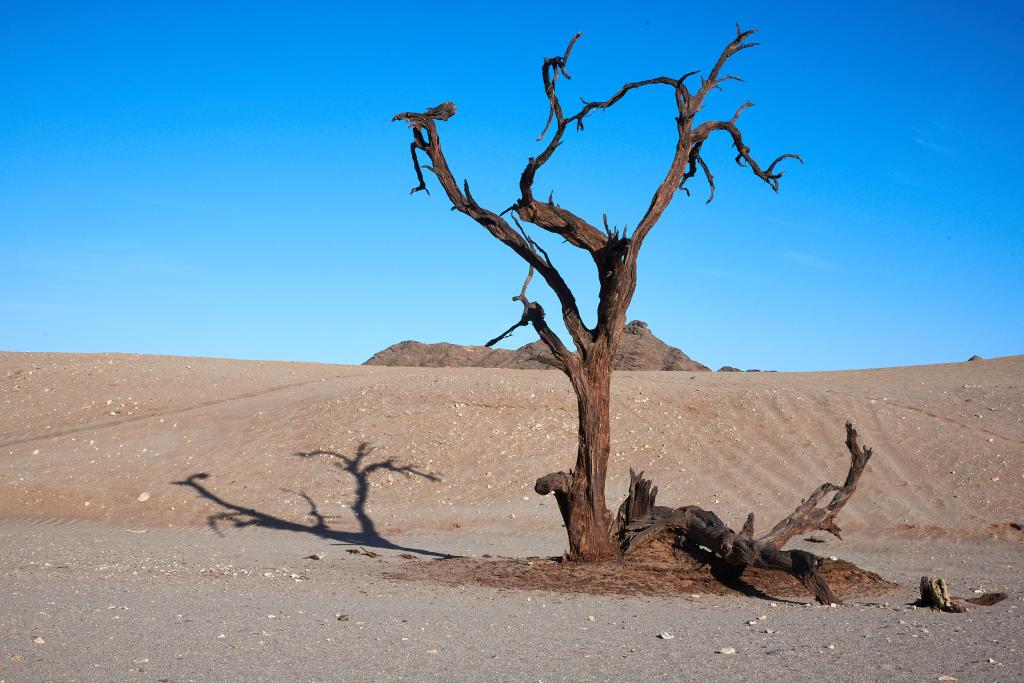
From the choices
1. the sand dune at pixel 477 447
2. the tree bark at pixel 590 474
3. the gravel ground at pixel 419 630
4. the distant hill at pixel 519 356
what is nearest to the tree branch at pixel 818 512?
the gravel ground at pixel 419 630

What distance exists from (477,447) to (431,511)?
2757 mm

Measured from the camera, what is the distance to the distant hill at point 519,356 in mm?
33969

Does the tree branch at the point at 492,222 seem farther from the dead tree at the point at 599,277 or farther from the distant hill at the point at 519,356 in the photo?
the distant hill at the point at 519,356

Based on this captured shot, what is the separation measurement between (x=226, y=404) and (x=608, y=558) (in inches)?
572

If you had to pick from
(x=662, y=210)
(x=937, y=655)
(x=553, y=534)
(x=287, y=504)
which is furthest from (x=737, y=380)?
(x=937, y=655)

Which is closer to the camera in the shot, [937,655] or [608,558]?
[937,655]

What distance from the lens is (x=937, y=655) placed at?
6684 mm

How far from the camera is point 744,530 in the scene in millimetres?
10680

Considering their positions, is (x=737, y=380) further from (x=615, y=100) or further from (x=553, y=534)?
(x=615, y=100)

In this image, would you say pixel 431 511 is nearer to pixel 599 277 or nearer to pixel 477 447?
pixel 477 447

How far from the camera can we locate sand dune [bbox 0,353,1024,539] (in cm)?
1634

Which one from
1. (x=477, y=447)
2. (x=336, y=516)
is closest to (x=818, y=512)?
(x=336, y=516)

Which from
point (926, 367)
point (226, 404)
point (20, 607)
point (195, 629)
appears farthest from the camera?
point (926, 367)

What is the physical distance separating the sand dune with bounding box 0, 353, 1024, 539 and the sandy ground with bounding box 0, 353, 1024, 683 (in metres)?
0.07
